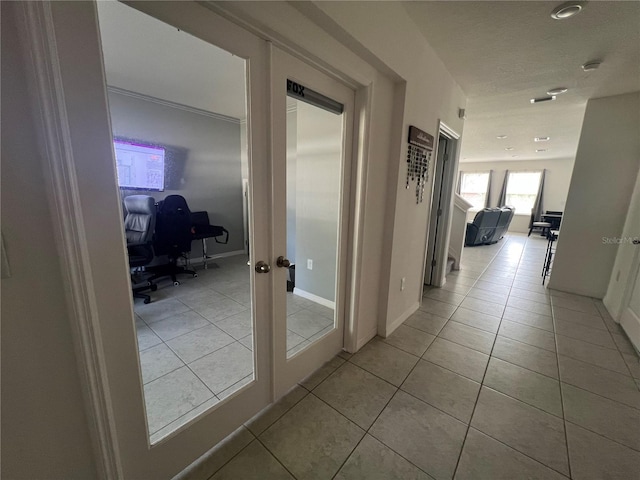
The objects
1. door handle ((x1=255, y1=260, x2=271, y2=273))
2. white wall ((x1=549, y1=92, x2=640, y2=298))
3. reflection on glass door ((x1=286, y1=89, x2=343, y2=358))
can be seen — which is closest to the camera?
door handle ((x1=255, y1=260, x2=271, y2=273))

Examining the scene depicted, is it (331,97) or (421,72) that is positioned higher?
(421,72)

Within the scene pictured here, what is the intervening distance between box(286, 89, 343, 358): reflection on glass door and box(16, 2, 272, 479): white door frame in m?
0.70

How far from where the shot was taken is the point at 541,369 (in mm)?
2010

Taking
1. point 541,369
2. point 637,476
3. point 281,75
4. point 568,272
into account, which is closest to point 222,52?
point 281,75

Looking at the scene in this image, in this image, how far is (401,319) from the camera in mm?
2648

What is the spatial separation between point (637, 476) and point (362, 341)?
1.54 m

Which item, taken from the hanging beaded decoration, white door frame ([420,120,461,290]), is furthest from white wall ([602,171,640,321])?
the hanging beaded decoration

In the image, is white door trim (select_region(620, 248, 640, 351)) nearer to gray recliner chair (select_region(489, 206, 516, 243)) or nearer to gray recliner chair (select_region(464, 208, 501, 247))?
gray recliner chair (select_region(464, 208, 501, 247))

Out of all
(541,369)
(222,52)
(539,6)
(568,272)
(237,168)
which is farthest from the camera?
(568,272)

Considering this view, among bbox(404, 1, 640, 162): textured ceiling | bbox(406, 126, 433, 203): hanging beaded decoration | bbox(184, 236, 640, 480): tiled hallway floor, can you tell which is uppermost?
bbox(404, 1, 640, 162): textured ceiling

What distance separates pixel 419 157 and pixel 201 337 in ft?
7.69

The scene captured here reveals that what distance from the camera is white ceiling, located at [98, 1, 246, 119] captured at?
907mm

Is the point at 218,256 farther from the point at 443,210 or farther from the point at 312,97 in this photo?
the point at 443,210

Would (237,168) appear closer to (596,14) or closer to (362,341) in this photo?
(362,341)
